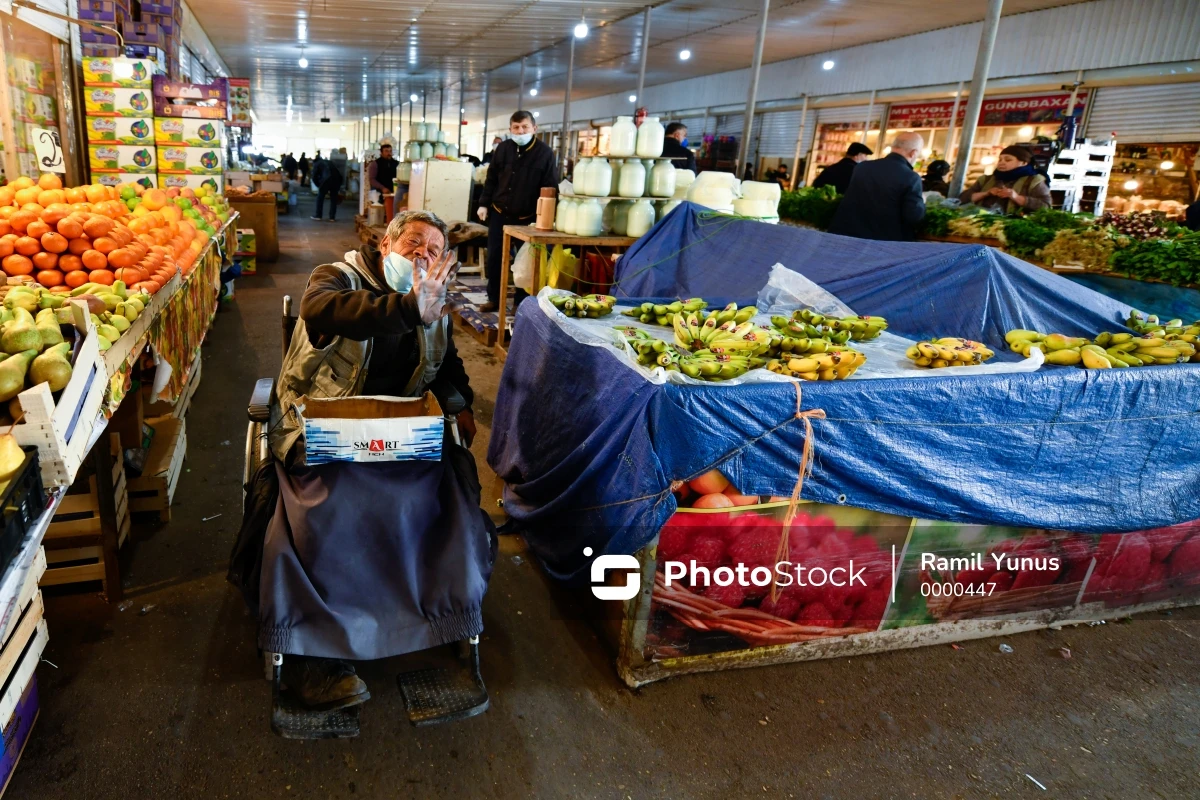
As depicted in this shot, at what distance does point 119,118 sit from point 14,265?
4407 mm

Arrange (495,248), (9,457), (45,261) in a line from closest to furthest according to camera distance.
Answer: (9,457) < (45,261) < (495,248)

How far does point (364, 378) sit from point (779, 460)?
146 cm

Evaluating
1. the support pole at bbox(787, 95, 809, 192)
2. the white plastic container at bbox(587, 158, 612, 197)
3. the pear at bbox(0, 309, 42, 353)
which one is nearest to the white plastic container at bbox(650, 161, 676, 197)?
the white plastic container at bbox(587, 158, 612, 197)

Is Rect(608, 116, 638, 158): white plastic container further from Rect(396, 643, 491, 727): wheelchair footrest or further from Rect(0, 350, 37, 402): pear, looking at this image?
Rect(0, 350, 37, 402): pear

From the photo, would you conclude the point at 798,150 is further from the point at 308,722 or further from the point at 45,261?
the point at 308,722

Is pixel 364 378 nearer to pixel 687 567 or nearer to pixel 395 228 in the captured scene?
pixel 395 228

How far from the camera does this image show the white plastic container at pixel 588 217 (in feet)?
18.0

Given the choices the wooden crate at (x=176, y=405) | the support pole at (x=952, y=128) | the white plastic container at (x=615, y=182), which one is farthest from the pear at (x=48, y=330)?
the support pole at (x=952, y=128)

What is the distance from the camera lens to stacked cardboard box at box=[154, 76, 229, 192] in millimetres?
7031

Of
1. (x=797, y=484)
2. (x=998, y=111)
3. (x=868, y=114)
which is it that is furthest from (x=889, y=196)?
(x=868, y=114)

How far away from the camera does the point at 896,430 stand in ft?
7.97

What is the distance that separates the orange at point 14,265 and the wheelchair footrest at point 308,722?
8.37 feet

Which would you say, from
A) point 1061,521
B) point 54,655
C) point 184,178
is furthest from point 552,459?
point 184,178

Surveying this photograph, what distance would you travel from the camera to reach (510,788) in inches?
80.0
